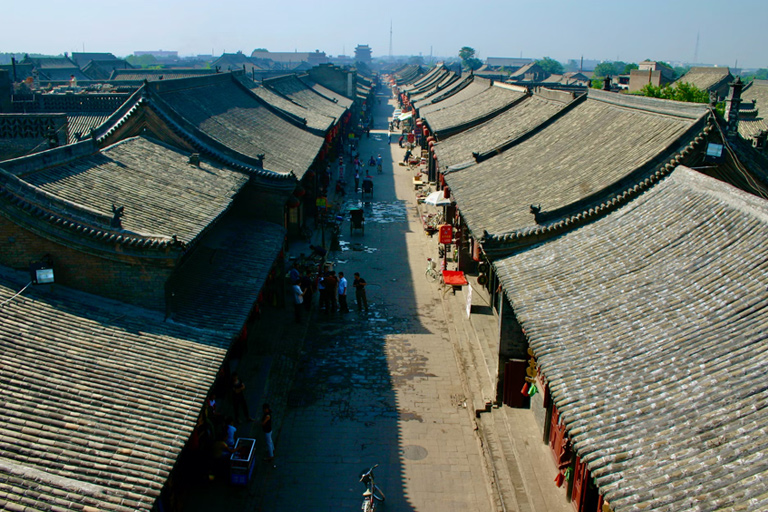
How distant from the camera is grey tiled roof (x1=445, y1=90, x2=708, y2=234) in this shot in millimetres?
16203

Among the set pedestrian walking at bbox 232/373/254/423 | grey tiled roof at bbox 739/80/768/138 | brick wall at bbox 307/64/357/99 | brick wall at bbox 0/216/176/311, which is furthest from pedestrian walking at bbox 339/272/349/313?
brick wall at bbox 307/64/357/99

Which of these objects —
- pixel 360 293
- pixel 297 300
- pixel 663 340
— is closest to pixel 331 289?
pixel 360 293

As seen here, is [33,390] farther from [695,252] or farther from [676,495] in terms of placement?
[695,252]

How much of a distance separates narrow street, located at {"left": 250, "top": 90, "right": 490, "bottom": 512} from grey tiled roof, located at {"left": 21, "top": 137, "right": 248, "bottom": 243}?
538 cm

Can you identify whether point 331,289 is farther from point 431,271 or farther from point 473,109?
→ point 473,109

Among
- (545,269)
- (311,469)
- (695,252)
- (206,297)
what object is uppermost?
(695,252)

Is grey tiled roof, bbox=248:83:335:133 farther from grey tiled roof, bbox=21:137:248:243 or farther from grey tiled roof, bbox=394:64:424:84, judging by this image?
grey tiled roof, bbox=394:64:424:84

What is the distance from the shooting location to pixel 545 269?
14.3 meters

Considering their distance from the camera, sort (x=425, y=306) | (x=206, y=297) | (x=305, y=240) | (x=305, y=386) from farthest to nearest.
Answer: (x=305, y=240) → (x=425, y=306) → (x=305, y=386) → (x=206, y=297)

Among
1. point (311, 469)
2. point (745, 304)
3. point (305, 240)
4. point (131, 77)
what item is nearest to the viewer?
point (745, 304)

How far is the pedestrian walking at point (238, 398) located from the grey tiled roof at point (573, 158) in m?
7.42

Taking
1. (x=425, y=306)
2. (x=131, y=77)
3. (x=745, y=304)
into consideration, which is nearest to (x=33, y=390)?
(x=745, y=304)

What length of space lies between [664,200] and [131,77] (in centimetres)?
6195

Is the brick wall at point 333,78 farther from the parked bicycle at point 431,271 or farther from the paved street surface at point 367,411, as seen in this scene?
the paved street surface at point 367,411
